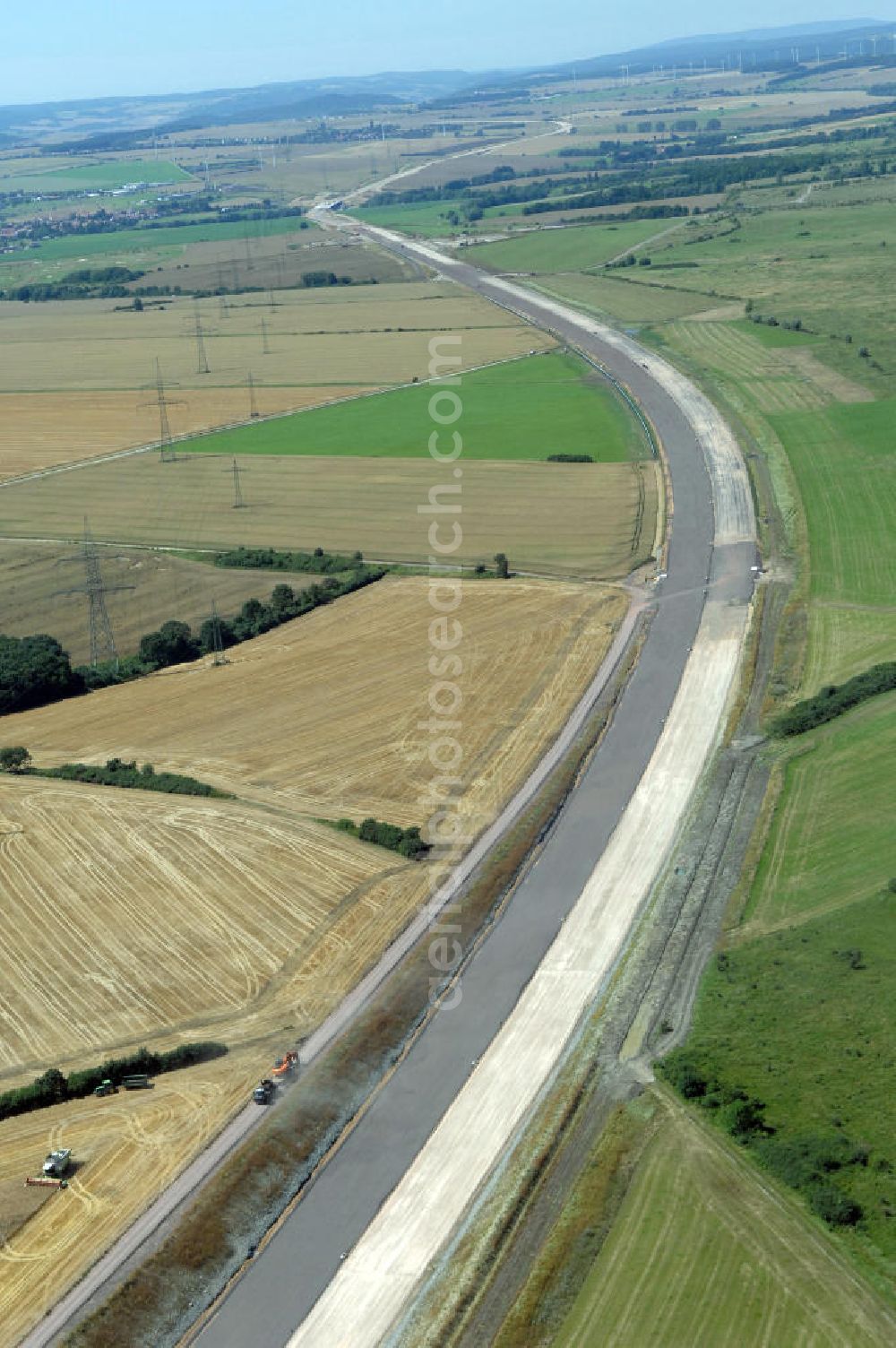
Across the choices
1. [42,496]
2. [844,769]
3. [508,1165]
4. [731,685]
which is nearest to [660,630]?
[731,685]

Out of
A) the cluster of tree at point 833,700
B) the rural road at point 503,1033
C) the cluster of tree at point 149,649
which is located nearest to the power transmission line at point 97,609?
the cluster of tree at point 149,649

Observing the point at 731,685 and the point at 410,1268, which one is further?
the point at 731,685

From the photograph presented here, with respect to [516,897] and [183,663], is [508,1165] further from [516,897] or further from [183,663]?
[183,663]

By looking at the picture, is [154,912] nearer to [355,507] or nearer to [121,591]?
[121,591]

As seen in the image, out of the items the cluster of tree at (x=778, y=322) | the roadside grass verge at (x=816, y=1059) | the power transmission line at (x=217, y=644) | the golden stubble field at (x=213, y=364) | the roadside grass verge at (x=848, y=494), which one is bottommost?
the golden stubble field at (x=213, y=364)

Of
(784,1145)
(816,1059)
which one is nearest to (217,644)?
(816,1059)

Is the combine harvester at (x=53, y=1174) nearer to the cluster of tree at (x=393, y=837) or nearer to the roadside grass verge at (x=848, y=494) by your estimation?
the cluster of tree at (x=393, y=837)

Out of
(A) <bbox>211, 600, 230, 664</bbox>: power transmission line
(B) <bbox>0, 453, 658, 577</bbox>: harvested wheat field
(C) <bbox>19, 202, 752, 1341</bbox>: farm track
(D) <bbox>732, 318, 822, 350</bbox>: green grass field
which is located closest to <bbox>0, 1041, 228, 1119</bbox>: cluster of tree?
(C) <bbox>19, 202, 752, 1341</bbox>: farm track
